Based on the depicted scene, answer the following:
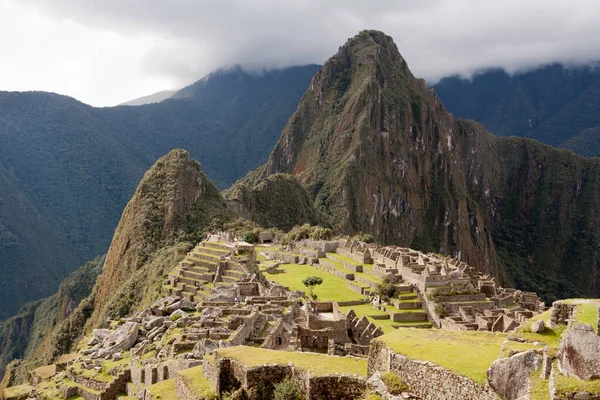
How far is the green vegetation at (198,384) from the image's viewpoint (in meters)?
11.5

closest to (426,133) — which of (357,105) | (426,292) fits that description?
(357,105)

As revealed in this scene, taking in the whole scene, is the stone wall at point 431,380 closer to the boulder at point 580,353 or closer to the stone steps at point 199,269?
the boulder at point 580,353

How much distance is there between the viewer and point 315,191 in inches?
6019

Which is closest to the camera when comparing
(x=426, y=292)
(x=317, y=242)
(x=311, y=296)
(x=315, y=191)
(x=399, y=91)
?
(x=311, y=296)

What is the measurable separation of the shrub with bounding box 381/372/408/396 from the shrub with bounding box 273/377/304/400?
1789 millimetres

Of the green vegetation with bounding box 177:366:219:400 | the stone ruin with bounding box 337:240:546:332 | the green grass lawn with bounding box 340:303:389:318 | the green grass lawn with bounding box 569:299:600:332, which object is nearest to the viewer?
the green grass lawn with bounding box 569:299:600:332

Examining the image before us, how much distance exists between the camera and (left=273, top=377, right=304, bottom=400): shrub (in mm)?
10555

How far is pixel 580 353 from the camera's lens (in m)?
7.12

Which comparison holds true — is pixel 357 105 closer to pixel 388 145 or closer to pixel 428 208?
pixel 388 145

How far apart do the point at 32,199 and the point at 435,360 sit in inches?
7867

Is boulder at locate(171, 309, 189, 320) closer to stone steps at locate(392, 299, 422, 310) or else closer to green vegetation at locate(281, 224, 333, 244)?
stone steps at locate(392, 299, 422, 310)

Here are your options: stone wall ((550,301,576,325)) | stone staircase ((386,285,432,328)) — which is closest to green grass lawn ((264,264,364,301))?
stone staircase ((386,285,432,328))

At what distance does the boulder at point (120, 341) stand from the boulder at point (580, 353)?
20.0m

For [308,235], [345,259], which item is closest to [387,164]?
[308,235]
